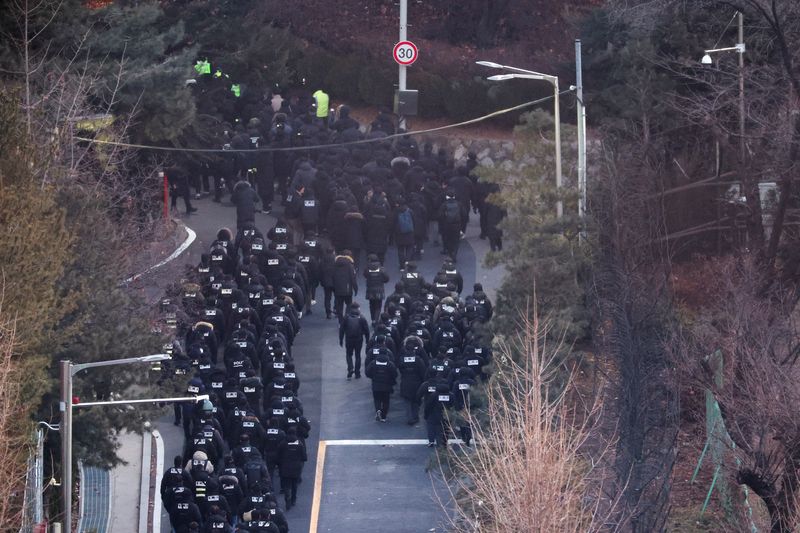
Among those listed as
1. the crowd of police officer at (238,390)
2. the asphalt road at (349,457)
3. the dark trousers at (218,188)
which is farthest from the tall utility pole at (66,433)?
the dark trousers at (218,188)

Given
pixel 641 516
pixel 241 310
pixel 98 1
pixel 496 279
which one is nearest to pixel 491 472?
pixel 641 516

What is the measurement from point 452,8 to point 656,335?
27.2 m

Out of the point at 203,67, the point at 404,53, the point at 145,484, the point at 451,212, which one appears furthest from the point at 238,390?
the point at 203,67

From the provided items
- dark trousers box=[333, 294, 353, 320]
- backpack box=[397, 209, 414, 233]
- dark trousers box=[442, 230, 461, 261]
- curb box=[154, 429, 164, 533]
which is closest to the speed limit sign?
dark trousers box=[442, 230, 461, 261]

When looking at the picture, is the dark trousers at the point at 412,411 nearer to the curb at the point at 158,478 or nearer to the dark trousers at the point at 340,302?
the dark trousers at the point at 340,302

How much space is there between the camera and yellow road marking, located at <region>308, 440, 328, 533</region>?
23984 millimetres

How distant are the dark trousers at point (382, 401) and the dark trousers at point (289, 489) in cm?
307

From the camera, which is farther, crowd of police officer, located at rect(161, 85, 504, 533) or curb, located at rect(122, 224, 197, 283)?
curb, located at rect(122, 224, 197, 283)

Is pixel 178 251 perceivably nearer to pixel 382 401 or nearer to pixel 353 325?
pixel 353 325

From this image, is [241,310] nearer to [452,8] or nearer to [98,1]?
[98,1]

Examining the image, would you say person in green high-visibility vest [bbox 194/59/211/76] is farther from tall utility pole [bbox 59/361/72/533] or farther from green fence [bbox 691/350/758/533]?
tall utility pole [bbox 59/361/72/533]

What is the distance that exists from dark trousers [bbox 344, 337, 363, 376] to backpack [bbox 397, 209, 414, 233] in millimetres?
4605

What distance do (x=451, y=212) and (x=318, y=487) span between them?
33.0ft

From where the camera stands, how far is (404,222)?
33.5m
